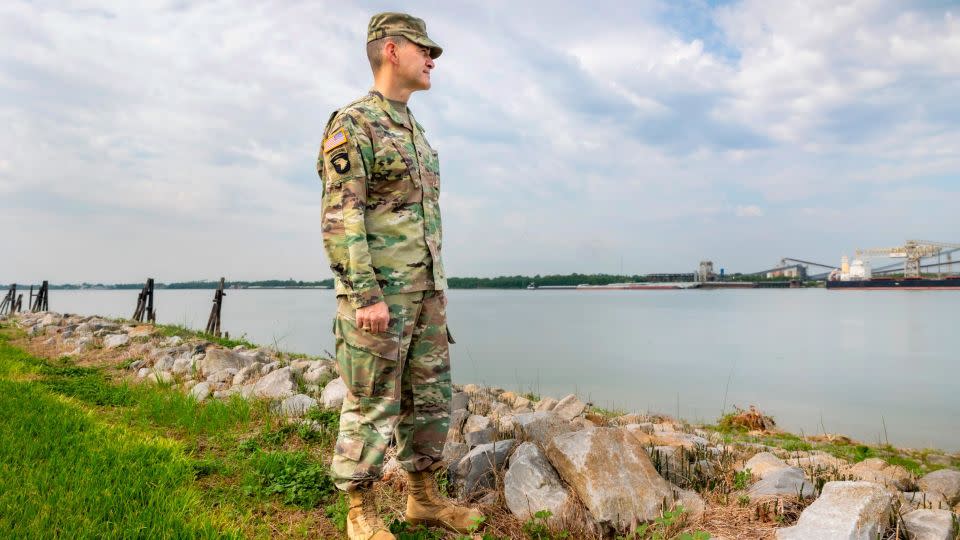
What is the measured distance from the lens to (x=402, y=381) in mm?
2701

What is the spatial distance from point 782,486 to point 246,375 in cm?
580

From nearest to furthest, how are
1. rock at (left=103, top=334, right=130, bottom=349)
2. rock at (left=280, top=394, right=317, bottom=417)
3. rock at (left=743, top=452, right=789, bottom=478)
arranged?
rock at (left=743, top=452, right=789, bottom=478)
rock at (left=280, top=394, right=317, bottom=417)
rock at (left=103, top=334, right=130, bottom=349)

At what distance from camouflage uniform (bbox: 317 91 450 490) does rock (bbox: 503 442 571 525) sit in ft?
1.75

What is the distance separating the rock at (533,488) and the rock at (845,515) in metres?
1.04

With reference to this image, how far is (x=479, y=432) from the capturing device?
387 centimetres

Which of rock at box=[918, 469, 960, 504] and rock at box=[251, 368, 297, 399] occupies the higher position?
rock at box=[251, 368, 297, 399]

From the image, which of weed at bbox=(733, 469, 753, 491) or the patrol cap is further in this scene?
weed at bbox=(733, 469, 753, 491)

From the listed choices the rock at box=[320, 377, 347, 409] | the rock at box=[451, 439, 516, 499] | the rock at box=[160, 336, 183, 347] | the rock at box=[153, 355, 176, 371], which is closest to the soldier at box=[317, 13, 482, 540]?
the rock at box=[451, 439, 516, 499]

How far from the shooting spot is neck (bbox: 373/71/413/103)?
2670mm

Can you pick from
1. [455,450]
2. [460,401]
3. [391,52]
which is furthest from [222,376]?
[391,52]

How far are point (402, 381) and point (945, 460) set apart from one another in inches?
350

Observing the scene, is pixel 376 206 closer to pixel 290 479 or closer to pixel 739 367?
pixel 290 479

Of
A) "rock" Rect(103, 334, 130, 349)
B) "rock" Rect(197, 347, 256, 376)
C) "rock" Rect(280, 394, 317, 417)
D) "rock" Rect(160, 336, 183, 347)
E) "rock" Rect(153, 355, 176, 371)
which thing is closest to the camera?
"rock" Rect(280, 394, 317, 417)

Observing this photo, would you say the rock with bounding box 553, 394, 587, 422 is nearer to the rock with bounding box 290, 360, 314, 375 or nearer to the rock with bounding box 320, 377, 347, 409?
the rock with bounding box 320, 377, 347, 409
